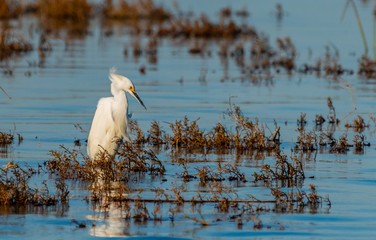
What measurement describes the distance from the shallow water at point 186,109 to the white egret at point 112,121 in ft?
2.24

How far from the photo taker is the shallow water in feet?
21.0

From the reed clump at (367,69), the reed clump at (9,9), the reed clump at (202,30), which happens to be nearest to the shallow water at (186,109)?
the reed clump at (367,69)

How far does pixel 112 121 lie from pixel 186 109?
4.44m

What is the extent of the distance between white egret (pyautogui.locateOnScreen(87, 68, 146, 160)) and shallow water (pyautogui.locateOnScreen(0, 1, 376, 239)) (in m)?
0.68

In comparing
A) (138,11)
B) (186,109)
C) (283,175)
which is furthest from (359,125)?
(138,11)

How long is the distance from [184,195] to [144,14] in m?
25.9

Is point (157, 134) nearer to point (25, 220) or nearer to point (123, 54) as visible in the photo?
point (25, 220)

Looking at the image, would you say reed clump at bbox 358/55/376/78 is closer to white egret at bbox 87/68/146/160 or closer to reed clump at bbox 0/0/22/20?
white egret at bbox 87/68/146/160

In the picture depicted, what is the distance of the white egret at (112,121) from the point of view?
8828mm

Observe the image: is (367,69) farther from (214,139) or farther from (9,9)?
(9,9)

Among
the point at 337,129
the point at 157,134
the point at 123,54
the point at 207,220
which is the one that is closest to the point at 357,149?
the point at 337,129

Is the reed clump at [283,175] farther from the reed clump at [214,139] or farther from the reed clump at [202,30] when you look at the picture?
the reed clump at [202,30]

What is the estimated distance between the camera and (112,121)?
8.80 metres

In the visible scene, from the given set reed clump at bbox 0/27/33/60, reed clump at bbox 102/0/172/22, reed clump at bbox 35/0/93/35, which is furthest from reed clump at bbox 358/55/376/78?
reed clump at bbox 102/0/172/22
